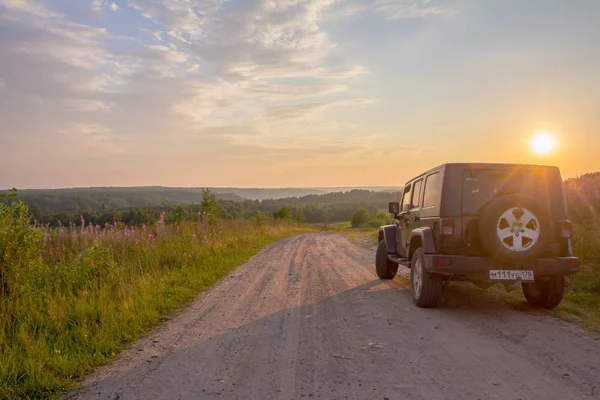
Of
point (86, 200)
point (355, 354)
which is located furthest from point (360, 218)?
point (355, 354)

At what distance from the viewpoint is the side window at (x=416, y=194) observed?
27.0 ft

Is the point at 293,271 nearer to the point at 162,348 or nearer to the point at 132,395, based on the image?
the point at 162,348

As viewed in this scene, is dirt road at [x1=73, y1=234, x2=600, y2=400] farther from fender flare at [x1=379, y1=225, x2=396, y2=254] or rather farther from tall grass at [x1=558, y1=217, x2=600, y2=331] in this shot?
fender flare at [x1=379, y1=225, x2=396, y2=254]

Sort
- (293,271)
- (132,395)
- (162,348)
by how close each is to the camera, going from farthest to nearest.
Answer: (293,271), (162,348), (132,395)

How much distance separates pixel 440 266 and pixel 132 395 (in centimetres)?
446

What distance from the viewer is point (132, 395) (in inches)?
151

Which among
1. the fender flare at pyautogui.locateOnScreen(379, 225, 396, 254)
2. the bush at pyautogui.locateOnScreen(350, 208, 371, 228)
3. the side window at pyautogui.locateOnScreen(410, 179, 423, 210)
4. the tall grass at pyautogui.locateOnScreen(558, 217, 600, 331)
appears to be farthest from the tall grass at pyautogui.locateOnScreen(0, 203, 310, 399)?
the bush at pyautogui.locateOnScreen(350, 208, 371, 228)

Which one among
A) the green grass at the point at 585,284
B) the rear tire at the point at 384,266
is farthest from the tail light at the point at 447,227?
the rear tire at the point at 384,266

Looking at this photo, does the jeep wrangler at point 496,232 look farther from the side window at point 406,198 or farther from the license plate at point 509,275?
the side window at point 406,198

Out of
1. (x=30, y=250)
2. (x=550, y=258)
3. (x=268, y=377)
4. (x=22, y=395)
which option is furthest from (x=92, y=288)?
(x=550, y=258)

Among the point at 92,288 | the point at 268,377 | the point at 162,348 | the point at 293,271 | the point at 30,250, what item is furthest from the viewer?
the point at 293,271

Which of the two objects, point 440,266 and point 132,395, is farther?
point 440,266

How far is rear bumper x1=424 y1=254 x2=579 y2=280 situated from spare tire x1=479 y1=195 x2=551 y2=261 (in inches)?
7.2

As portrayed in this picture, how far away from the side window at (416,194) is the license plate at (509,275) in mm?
2257
